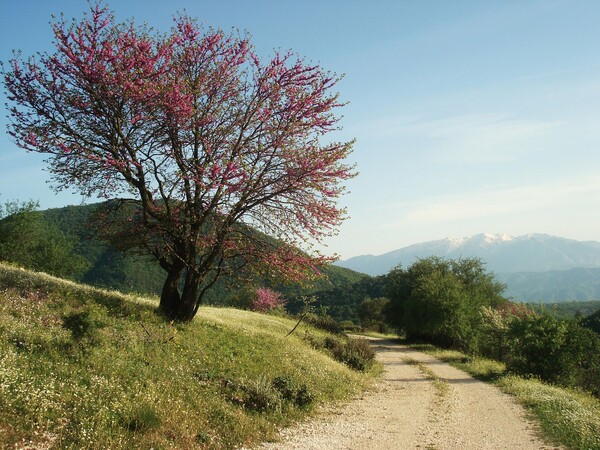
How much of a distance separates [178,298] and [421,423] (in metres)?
12.0

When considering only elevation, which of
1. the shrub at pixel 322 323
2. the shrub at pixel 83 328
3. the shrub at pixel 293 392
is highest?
the shrub at pixel 83 328

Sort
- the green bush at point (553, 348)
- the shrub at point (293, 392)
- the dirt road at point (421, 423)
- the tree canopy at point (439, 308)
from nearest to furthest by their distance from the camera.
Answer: the dirt road at point (421, 423), the shrub at point (293, 392), the green bush at point (553, 348), the tree canopy at point (439, 308)

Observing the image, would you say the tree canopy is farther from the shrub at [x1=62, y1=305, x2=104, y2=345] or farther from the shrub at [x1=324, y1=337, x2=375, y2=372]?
the shrub at [x1=62, y1=305, x2=104, y2=345]

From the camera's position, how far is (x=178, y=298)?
20047mm

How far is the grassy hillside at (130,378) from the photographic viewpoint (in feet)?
28.3

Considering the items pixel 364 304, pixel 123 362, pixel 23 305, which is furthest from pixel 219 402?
pixel 364 304

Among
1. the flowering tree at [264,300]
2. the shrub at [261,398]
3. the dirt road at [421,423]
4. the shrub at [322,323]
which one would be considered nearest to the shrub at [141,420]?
the dirt road at [421,423]

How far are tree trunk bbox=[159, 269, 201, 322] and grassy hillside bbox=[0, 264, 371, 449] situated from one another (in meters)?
0.64

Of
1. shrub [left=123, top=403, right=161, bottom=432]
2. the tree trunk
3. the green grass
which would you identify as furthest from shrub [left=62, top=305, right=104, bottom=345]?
the green grass

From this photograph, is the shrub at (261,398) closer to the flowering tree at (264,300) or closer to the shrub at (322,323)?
the shrub at (322,323)

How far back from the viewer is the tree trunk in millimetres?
19377

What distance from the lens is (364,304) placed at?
97.6 m

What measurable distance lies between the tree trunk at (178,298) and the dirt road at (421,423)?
27.8ft

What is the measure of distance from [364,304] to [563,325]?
72.6 m
